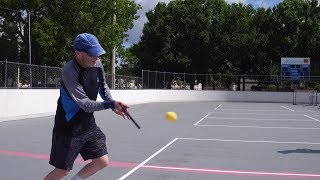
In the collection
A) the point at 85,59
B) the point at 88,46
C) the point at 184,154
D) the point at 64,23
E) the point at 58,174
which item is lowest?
the point at 184,154

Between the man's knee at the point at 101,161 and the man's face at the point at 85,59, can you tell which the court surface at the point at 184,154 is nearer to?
the man's knee at the point at 101,161

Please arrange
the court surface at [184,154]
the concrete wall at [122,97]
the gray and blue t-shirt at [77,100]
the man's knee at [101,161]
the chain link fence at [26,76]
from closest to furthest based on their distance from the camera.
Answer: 1. the gray and blue t-shirt at [77,100]
2. the man's knee at [101,161]
3. the court surface at [184,154]
4. the concrete wall at [122,97]
5. the chain link fence at [26,76]

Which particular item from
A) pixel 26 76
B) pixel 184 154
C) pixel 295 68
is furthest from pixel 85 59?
pixel 295 68

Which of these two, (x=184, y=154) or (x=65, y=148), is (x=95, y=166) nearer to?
(x=65, y=148)

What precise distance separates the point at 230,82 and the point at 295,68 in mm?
8309

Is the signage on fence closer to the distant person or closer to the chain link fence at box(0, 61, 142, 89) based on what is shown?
the chain link fence at box(0, 61, 142, 89)

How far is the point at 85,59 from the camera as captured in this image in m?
4.39

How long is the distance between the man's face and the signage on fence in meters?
39.8

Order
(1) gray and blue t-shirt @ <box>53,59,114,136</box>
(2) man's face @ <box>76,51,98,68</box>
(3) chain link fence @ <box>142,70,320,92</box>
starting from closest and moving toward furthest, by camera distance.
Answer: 1. (1) gray and blue t-shirt @ <box>53,59,114,136</box>
2. (2) man's face @ <box>76,51,98,68</box>
3. (3) chain link fence @ <box>142,70,320,92</box>

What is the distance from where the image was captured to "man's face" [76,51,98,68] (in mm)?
4367

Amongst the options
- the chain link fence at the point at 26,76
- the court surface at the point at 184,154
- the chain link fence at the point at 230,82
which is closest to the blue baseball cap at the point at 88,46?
the court surface at the point at 184,154

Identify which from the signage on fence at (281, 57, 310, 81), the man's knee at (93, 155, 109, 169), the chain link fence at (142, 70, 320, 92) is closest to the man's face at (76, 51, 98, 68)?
the man's knee at (93, 155, 109, 169)

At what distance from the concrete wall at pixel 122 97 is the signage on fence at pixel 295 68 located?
361 cm

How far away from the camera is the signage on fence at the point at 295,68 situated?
42094mm
